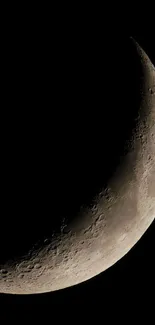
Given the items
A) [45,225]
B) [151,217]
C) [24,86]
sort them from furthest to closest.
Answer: [151,217] → [45,225] → [24,86]

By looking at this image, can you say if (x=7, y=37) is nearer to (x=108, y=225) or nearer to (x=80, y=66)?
(x=80, y=66)

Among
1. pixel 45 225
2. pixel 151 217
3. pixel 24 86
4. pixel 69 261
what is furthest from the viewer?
pixel 151 217

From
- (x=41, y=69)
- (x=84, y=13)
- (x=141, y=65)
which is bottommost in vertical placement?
(x=141, y=65)

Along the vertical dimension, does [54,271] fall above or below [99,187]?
below

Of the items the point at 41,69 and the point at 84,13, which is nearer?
the point at 41,69

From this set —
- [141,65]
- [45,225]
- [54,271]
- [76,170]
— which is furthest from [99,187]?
[141,65]

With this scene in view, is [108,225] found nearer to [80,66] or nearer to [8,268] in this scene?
[8,268]

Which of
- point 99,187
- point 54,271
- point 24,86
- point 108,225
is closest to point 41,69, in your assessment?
point 24,86
